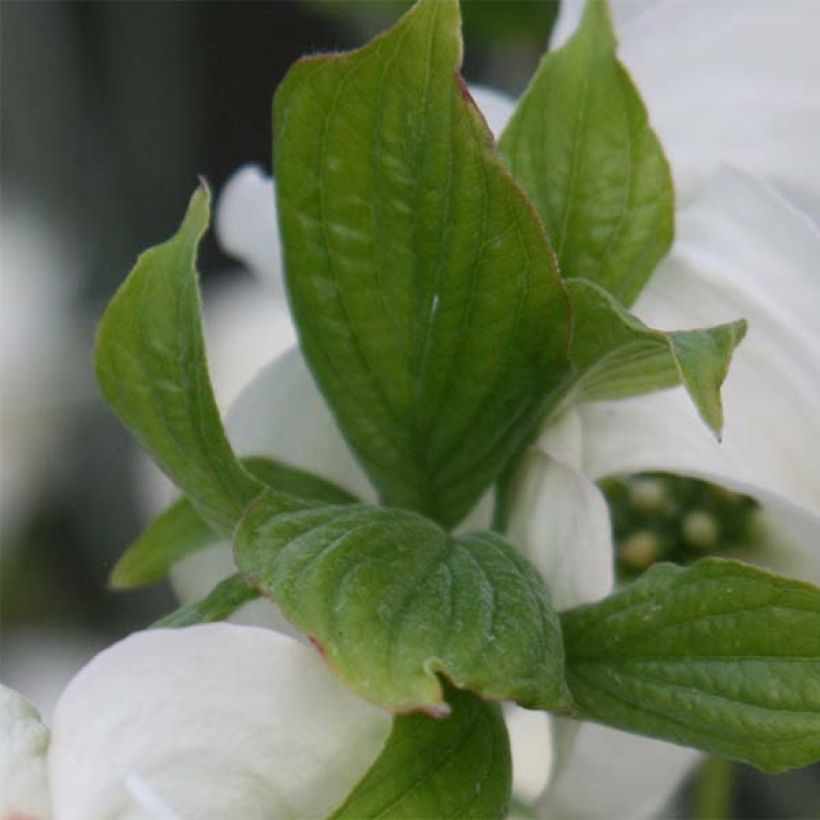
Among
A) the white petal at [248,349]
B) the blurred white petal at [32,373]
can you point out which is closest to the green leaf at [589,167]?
the white petal at [248,349]

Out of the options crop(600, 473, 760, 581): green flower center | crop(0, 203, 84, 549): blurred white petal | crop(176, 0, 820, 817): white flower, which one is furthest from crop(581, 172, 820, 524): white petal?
crop(0, 203, 84, 549): blurred white petal

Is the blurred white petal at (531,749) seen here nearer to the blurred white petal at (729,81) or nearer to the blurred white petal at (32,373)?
the blurred white petal at (729,81)

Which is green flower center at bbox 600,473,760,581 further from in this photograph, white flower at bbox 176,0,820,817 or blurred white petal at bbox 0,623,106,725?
blurred white petal at bbox 0,623,106,725

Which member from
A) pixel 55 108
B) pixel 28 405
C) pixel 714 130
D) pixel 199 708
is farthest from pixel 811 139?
pixel 55 108

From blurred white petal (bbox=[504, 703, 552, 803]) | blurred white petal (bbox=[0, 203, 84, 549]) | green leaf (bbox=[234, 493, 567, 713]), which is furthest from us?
blurred white petal (bbox=[0, 203, 84, 549])

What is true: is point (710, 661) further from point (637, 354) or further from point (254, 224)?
point (254, 224)

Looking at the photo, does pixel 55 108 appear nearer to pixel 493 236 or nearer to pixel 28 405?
pixel 28 405
